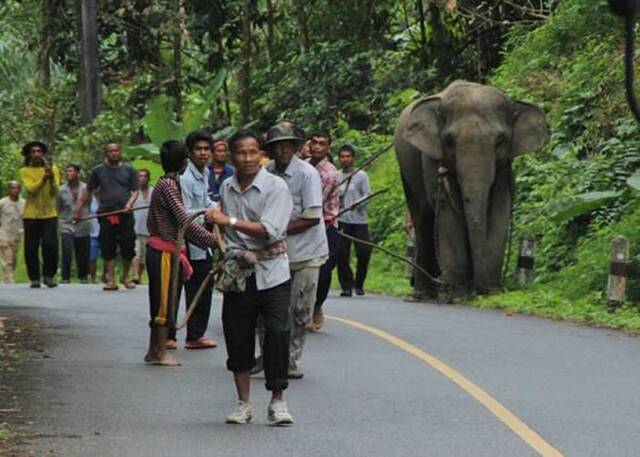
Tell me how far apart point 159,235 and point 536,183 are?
Answer: 12.9m

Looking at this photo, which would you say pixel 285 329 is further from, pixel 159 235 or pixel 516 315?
pixel 516 315

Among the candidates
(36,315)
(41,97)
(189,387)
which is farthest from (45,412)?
(41,97)

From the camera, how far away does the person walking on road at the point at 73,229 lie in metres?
25.8

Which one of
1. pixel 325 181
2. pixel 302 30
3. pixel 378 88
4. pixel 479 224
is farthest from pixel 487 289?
pixel 302 30

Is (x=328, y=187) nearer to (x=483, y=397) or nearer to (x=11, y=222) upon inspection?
(x=483, y=397)

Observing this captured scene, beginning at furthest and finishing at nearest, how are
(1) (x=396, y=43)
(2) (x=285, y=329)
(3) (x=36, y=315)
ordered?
(1) (x=396, y=43) → (3) (x=36, y=315) → (2) (x=285, y=329)

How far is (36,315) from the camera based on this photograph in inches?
704

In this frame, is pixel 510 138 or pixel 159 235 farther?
pixel 510 138

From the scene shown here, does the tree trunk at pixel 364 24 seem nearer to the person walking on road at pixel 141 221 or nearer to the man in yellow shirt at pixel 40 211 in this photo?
the person walking on road at pixel 141 221

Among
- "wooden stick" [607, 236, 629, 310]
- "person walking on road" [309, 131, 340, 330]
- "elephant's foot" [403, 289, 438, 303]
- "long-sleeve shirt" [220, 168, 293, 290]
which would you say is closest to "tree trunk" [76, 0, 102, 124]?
"elephant's foot" [403, 289, 438, 303]

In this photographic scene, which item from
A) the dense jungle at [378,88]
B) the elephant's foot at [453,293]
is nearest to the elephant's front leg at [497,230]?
the elephant's foot at [453,293]

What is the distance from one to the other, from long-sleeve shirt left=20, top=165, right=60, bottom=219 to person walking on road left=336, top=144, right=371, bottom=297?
4091 mm

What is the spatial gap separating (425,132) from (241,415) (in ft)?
35.3

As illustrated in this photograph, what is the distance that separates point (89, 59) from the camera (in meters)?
34.7
